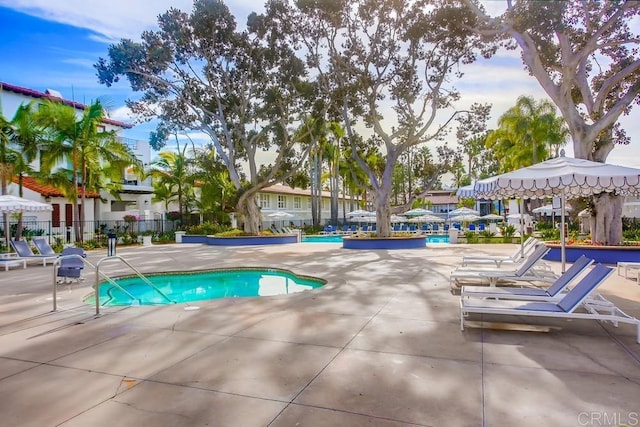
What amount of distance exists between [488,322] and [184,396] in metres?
4.60

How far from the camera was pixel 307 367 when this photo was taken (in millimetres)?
4480

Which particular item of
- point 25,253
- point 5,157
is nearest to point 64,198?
point 5,157

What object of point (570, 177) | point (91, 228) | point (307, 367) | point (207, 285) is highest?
point (570, 177)

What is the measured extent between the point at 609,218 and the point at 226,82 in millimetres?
20707

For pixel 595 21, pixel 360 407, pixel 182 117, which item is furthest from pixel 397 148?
pixel 360 407

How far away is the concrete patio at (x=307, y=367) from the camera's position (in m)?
3.47

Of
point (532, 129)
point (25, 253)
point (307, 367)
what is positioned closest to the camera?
point (307, 367)

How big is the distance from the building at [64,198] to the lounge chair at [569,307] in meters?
24.0

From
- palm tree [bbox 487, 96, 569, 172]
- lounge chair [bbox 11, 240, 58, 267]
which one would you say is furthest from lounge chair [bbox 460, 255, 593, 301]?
palm tree [bbox 487, 96, 569, 172]

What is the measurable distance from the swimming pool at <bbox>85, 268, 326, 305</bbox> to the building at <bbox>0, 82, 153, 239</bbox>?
14.7m

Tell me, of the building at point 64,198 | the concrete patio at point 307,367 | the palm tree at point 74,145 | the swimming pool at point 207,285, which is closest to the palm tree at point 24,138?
the palm tree at point 74,145

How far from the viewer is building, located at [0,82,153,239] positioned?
26938 millimetres

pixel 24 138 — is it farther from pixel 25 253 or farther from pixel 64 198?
pixel 64 198

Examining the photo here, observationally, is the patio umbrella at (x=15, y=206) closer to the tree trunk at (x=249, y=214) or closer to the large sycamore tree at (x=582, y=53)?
the tree trunk at (x=249, y=214)
